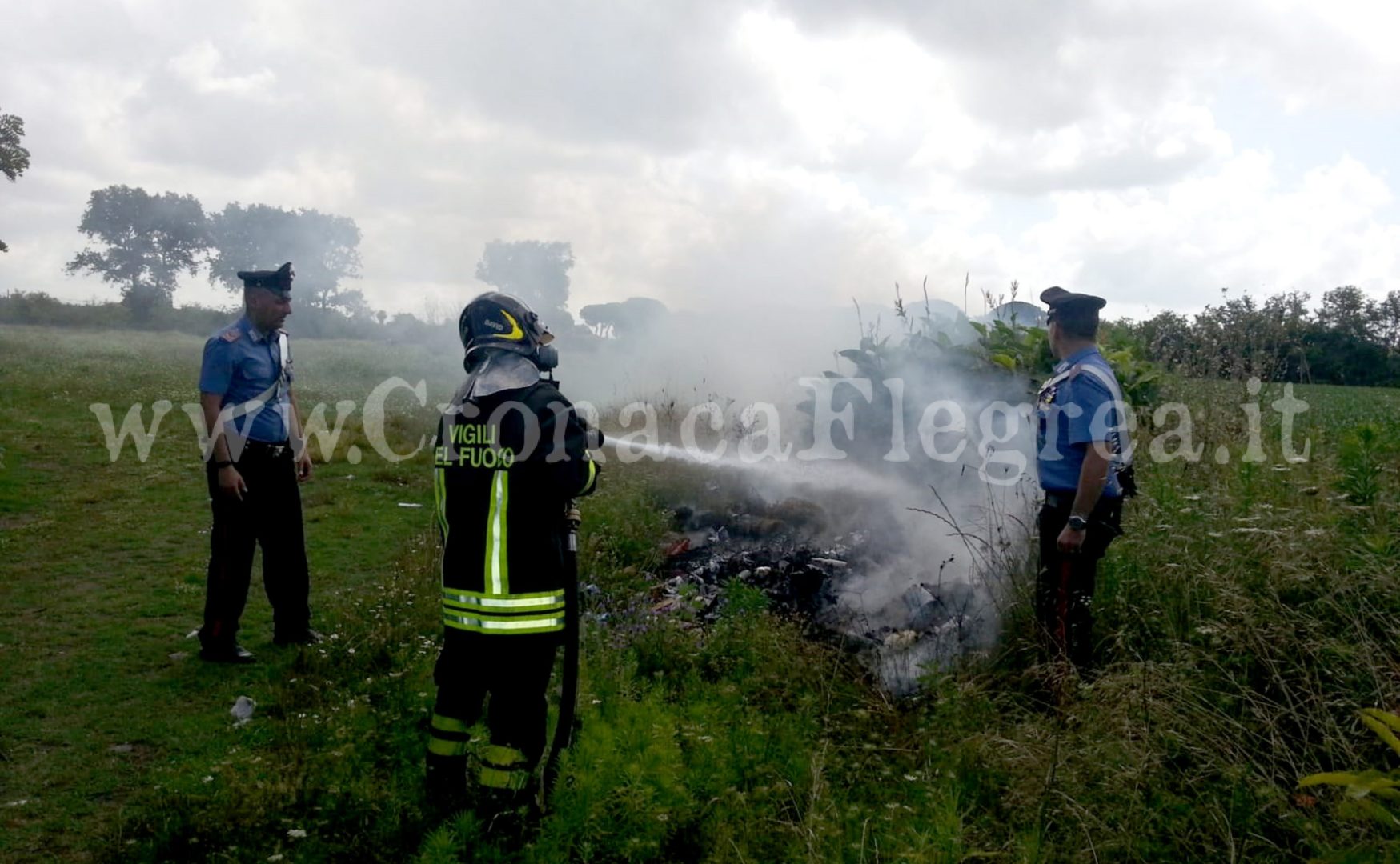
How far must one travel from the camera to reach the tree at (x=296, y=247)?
24703 millimetres

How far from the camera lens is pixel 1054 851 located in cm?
Answer: 328

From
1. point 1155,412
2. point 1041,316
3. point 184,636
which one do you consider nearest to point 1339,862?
point 1155,412

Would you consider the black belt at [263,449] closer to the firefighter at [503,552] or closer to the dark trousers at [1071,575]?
the firefighter at [503,552]

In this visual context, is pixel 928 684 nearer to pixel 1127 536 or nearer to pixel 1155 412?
pixel 1127 536

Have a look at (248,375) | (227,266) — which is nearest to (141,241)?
(227,266)

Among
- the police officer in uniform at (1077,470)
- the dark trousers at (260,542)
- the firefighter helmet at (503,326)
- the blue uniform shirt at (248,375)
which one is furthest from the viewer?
the dark trousers at (260,542)

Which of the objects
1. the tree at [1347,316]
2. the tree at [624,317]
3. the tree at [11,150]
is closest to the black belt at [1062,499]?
the tree at [1347,316]

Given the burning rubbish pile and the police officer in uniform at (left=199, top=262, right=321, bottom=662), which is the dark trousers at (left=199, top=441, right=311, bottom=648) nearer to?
the police officer in uniform at (left=199, top=262, right=321, bottom=662)

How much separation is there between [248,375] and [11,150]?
27.9 m

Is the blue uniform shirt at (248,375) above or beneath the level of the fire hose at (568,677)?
above

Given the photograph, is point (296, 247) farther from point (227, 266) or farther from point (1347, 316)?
point (1347, 316)

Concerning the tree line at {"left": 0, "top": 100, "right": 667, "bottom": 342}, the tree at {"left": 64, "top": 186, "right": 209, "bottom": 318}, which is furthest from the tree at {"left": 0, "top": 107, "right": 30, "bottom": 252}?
the tree at {"left": 64, "top": 186, "right": 209, "bottom": 318}

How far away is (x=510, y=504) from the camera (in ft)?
11.3

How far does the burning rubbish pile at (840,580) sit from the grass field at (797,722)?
1.29 feet
